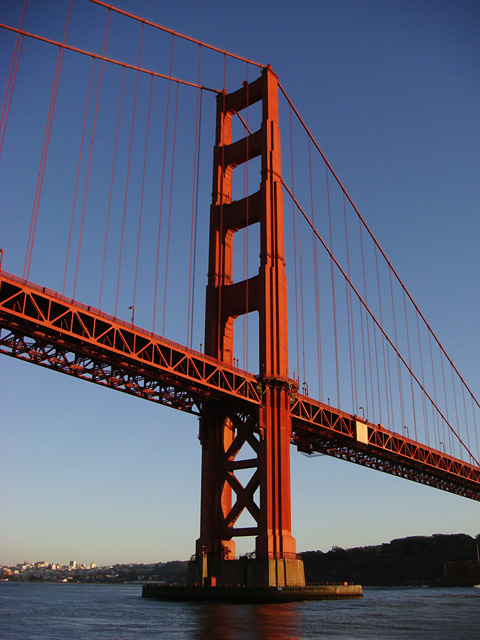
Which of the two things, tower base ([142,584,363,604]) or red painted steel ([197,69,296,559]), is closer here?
tower base ([142,584,363,604])

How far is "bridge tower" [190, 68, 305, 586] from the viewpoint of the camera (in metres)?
45.8

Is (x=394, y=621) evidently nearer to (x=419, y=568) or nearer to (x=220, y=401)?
(x=220, y=401)

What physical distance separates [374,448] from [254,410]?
21.7m

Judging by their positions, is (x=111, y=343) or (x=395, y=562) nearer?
(x=111, y=343)

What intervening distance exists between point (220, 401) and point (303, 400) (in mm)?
7584

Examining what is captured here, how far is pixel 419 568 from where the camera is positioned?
164 meters

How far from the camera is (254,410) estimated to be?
49.1 meters

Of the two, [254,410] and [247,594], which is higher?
[254,410]

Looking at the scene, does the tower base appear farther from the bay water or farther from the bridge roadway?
the bridge roadway

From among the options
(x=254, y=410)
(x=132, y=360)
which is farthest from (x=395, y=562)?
(x=132, y=360)

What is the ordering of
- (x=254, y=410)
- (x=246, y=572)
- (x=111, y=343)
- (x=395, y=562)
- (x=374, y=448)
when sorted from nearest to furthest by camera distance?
(x=111, y=343) < (x=246, y=572) < (x=254, y=410) < (x=374, y=448) < (x=395, y=562)

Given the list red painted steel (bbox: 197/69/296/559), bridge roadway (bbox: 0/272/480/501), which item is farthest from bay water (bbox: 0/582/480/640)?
bridge roadway (bbox: 0/272/480/501)

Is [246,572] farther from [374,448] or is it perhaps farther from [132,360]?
[374,448]

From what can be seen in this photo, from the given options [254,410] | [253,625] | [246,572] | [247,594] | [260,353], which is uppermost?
[260,353]
